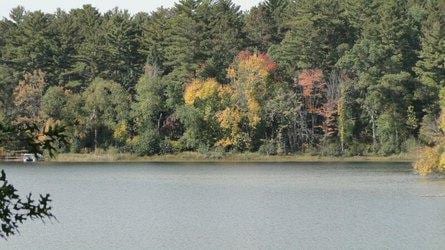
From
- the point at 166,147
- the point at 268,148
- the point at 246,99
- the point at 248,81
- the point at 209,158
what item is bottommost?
the point at 209,158

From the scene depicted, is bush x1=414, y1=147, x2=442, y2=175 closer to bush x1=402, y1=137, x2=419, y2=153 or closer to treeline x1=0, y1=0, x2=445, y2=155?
treeline x1=0, y1=0, x2=445, y2=155

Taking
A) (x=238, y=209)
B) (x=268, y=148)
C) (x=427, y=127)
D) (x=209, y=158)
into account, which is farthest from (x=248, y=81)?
(x=238, y=209)

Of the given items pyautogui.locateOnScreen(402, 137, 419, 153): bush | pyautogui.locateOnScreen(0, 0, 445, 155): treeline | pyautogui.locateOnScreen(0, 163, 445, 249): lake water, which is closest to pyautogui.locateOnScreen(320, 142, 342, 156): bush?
pyautogui.locateOnScreen(0, 0, 445, 155): treeline

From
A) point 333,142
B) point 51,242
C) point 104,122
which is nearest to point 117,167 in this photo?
point 104,122

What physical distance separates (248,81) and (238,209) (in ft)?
118

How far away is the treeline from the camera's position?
71000 millimetres

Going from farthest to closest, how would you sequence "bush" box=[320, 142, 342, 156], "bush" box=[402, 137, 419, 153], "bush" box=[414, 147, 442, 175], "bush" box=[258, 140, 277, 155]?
1. "bush" box=[258, 140, 277, 155]
2. "bush" box=[320, 142, 342, 156]
3. "bush" box=[402, 137, 419, 153]
4. "bush" box=[414, 147, 442, 175]

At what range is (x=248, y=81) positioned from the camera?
73.6 m

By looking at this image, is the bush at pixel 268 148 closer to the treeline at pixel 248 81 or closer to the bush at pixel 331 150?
the treeline at pixel 248 81

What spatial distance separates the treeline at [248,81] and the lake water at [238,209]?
11558 mm

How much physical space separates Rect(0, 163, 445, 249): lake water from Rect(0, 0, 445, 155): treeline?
11.6 metres

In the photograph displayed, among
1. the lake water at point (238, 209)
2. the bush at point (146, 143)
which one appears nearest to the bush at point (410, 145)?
the lake water at point (238, 209)

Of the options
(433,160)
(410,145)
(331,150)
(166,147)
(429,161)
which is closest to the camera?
(433,160)

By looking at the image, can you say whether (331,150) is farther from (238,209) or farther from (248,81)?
(238,209)
